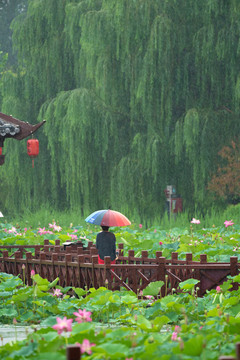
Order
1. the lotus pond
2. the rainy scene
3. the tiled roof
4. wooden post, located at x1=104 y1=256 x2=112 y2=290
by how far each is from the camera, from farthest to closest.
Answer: the rainy scene, the tiled roof, wooden post, located at x1=104 y1=256 x2=112 y2=290, the lotus pond

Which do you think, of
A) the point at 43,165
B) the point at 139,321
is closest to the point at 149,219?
the point at 43,165

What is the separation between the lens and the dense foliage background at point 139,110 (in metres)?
17.2

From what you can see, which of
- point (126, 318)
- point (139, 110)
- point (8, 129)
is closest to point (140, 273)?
point (126, 318)

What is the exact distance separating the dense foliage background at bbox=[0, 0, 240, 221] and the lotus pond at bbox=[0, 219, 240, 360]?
4.72m

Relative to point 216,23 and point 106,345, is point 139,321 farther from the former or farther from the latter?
point 216,23

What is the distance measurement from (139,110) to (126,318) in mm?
12072

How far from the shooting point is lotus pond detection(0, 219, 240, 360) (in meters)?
3.71

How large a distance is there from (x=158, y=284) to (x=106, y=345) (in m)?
3.20

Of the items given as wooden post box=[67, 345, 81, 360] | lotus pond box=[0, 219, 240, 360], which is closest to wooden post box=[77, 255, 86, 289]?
lotus pond box=[0, 219, 240, 360]

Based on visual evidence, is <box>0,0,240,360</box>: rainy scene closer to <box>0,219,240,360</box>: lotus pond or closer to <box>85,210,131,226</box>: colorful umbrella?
<box>0,219,240,360</box>: lotus pond

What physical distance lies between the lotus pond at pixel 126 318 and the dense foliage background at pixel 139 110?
4719 mm

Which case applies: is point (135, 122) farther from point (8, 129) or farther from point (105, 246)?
point (105, 246)

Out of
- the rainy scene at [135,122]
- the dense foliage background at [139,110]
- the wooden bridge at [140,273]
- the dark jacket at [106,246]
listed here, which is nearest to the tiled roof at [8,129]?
the rainy scene at [135,122]

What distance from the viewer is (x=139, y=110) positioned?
1820 centimetres
